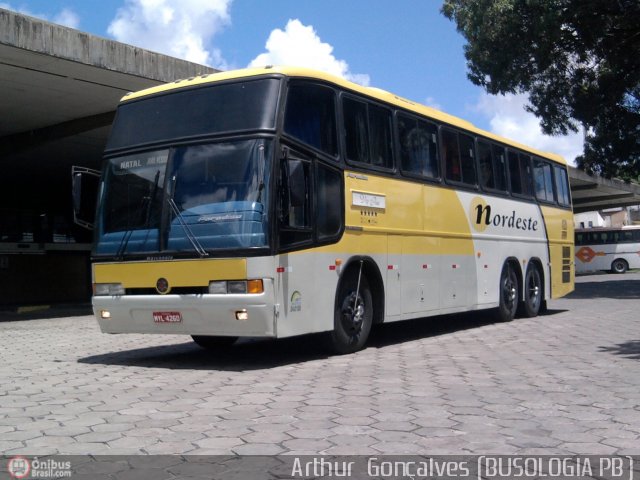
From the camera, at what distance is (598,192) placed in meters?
46.4

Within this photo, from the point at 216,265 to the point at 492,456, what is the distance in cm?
415

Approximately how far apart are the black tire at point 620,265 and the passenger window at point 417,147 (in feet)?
136

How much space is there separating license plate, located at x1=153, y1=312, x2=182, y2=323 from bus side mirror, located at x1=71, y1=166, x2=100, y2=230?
5.63 feet

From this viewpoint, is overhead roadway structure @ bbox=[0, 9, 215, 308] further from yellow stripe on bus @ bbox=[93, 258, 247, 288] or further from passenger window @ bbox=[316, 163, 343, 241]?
passenger window @ bbox=[316, 163, 343, 241]

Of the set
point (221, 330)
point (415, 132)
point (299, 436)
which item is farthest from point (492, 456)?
point (415, 132)

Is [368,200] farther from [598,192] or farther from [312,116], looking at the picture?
[598,192]

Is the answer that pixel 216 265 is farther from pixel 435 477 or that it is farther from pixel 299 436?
pixel 435 477

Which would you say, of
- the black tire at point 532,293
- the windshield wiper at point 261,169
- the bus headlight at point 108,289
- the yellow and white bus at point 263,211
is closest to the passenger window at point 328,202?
the yellow and white bus at point 263,211

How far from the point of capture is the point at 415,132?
11234 millimetres

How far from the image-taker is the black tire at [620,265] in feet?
160

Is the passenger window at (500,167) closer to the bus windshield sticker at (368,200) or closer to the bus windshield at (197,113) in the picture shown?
the bus windshield sticker at (368,200)

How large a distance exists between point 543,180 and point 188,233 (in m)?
10.6

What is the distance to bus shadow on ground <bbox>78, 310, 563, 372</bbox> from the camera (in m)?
9.09

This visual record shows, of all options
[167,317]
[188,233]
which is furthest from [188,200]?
[167,317]
